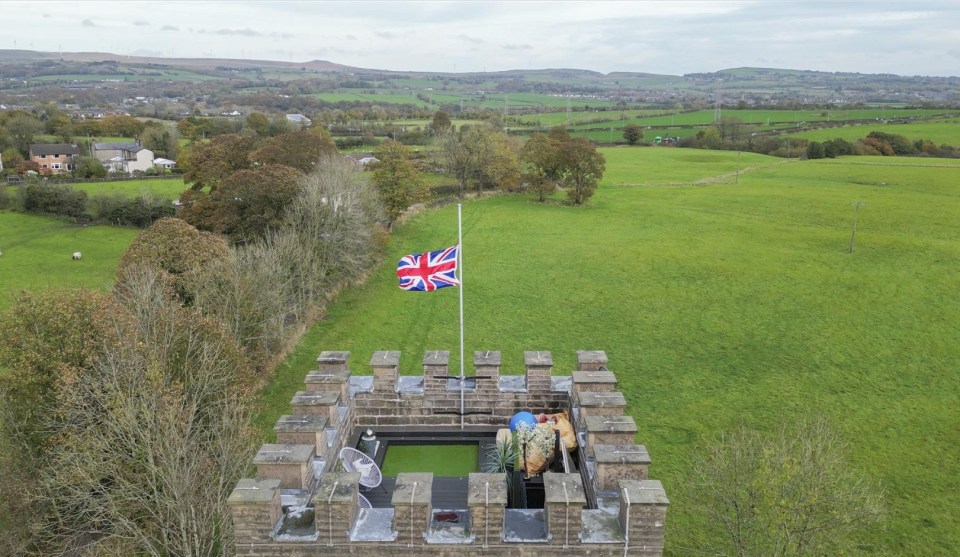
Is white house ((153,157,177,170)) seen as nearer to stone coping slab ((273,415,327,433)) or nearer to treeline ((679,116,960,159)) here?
stone coping slab ((273,415,327,433))

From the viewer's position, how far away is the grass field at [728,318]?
22844mm

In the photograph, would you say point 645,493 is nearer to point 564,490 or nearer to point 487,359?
point 564,490

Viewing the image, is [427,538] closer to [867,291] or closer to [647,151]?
[867,291]

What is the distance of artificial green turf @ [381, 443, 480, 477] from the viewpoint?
1369 cm

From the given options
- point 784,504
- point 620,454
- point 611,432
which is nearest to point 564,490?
point 620,454

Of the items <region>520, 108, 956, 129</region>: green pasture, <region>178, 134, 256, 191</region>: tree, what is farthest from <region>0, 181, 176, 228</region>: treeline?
<region>520, 108, 956, 129</region>: green pasture

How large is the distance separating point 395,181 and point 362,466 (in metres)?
47.2

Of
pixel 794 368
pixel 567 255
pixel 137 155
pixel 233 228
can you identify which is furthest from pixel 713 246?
pixel 137 155

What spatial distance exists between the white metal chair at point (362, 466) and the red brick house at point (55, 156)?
97268 mm

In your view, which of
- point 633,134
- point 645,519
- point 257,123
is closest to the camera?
point 645,519

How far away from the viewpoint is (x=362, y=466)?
12570mm

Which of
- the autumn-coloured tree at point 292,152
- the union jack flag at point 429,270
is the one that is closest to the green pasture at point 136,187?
the autumn-coloured tree at point 292,152

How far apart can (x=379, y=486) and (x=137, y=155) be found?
100 metres

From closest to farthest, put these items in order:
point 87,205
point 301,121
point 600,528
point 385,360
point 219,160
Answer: point 600,528, point 385,360, point 219,160, point 87,205, point 301,121
